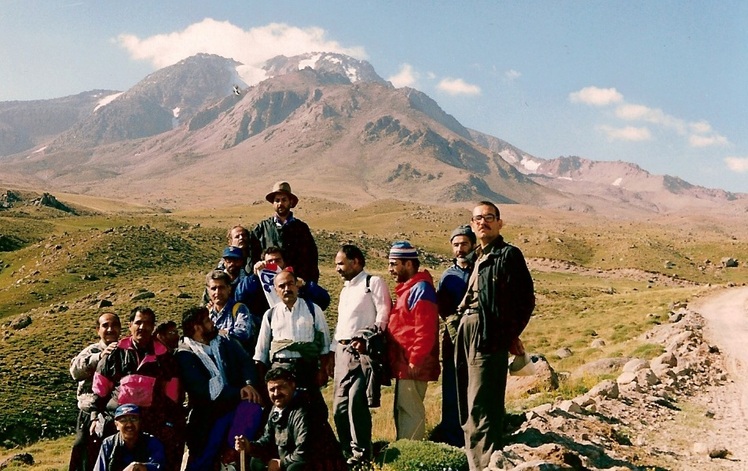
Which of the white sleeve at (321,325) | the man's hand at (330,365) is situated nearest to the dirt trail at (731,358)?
the man's hand at (330,365)

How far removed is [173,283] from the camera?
33.7 meters

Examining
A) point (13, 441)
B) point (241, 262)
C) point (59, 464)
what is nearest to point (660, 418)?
point (241, 262)

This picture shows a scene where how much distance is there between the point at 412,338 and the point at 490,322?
→ 1.22 m

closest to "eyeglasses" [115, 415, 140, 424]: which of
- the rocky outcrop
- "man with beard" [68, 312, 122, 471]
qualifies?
"man with beard" [68, 312, 122, 471]

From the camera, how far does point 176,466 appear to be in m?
5.84

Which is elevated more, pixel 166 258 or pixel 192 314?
pixel 192 314

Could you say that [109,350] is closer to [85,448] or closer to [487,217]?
[85,448]

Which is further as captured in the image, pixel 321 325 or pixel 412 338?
pixel 412 338

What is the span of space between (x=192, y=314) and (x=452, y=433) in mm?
3483

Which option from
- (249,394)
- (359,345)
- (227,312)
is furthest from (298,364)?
(227,312)

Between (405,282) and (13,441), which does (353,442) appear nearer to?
(405,282)

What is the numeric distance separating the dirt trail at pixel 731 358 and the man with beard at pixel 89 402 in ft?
23.4

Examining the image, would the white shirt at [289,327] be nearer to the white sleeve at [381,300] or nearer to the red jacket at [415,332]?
the white sleeve at [381,300]

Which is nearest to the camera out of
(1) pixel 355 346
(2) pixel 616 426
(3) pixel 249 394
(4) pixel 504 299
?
(4) pixel 504 299
